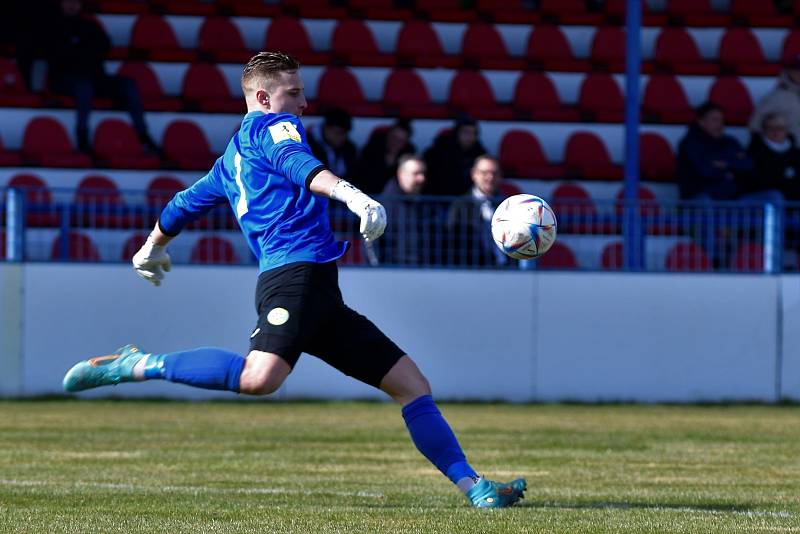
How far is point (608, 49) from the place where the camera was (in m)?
19.3

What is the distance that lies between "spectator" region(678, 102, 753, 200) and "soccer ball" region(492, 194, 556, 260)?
8.80m

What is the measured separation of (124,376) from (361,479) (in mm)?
Answer: 2114

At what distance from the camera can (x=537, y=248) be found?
23.1ft

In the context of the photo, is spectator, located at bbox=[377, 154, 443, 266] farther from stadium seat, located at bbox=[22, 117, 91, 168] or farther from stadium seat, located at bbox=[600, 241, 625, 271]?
stadium seat, located at bbox=[22, 117, 91, 168]

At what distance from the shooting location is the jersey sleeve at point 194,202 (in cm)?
678

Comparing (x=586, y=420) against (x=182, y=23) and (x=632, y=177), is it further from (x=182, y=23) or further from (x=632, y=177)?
(x=182, y=23)

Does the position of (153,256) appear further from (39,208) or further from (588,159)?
(588,159)

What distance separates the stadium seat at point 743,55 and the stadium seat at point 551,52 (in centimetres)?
192

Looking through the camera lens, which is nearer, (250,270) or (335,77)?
(250,270)

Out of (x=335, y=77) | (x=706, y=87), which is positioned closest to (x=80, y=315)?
(x=335, y=77)

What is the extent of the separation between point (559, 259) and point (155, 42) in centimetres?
665

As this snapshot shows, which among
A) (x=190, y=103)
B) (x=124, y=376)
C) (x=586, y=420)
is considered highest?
(x=190, y=103)

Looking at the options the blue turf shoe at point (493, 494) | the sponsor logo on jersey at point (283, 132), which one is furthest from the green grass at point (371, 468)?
the sponsor logo on jersey at point (283, 132)

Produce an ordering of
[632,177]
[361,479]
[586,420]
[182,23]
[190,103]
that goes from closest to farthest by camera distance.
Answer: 1. [361,479]
2. [586,420]
3. [632,177]
4. [190,103]
5. [182,23]
